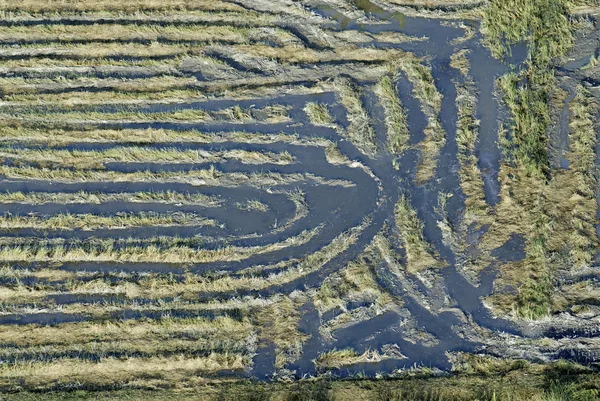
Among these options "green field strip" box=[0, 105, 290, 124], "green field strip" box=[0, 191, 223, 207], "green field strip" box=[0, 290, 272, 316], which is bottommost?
"green field strip" box=[0, 290, 272, 316]

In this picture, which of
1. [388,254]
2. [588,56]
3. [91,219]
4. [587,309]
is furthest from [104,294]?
[588,56]

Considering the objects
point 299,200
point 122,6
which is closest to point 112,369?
point 299,200

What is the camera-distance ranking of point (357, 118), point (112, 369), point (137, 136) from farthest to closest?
point (357, 118), point (137, 136), point (112, 369)

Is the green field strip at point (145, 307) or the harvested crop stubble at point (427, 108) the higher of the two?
the harvested crop stubble at point (427, 108)

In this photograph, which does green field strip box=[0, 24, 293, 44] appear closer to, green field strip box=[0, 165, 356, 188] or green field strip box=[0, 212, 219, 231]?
green field strip box=[0, 165, 356, 188]

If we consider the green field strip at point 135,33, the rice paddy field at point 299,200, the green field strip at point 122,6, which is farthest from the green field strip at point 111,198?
the green field strip at point 122,6

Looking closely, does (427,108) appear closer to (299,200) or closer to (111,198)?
(299,200)

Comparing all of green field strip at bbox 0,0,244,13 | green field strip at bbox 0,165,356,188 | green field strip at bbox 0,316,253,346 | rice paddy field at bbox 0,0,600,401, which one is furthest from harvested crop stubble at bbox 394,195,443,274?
green field strip at bbox 0,0,244,13

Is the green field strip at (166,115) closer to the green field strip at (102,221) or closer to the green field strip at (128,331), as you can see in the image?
the green field strip at (102,221)
